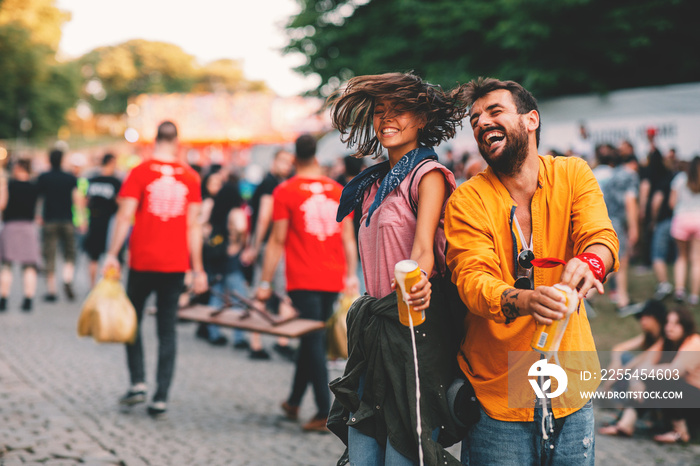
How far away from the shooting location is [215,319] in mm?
5359

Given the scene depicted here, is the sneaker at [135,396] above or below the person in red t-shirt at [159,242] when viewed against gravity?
below

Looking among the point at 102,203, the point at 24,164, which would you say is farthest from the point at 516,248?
the point at 24,164

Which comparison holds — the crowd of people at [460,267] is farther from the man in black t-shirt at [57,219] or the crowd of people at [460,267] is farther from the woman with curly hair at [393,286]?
the man in black t-shirt at [57,219]

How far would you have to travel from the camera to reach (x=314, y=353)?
5156mm

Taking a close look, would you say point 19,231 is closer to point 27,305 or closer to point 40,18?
point 27,305

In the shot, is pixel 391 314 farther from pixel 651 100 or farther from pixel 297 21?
pixel 297 21

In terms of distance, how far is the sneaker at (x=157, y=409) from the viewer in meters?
5.31

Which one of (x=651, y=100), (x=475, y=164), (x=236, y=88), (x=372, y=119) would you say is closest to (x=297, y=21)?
(x=651, y=100)

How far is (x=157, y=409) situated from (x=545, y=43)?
49.0 feet

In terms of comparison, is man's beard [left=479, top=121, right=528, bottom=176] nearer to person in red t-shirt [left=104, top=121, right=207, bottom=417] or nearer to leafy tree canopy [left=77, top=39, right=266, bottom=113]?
person in red t-shirt [left=104, top=121, right=207, bottom=417]

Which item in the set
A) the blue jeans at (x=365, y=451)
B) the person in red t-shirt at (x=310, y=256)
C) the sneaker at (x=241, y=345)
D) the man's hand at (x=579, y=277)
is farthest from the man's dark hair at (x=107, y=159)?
the man's hand at (x=579, y=277)

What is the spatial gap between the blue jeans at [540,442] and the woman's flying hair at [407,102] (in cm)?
113

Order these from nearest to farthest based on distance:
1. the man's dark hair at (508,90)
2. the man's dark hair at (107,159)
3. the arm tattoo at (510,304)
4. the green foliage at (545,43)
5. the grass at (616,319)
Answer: the arm tattoo at (510,304) → the man's dark hair at (508,90) → the grass at (616,319) → the man's dark hair at (107,159) → the green foliage at (545,43)

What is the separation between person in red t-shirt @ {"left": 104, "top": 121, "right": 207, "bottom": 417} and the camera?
541cm
